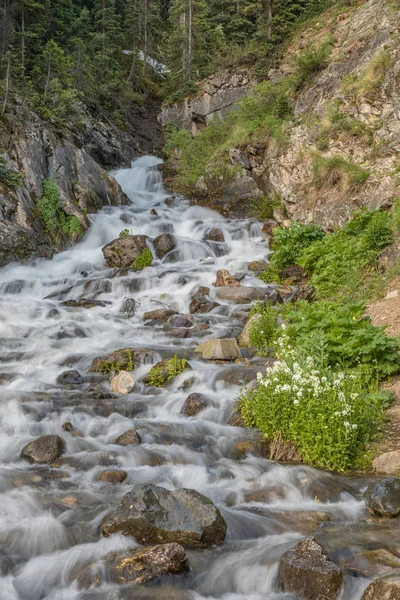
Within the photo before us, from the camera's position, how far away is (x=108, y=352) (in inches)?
392

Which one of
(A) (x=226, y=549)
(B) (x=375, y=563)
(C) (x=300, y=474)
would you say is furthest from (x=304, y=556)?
(C) (x=300, y=474)

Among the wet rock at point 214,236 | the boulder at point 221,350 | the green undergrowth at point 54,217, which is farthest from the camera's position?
the wet rock at point 214,236

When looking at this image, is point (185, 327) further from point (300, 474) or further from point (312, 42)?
point (312, 42)

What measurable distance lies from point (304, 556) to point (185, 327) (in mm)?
7872

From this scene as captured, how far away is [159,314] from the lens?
12.3 meters

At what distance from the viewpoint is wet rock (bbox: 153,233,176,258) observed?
17.2 metres

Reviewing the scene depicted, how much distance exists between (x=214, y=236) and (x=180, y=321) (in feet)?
24.5

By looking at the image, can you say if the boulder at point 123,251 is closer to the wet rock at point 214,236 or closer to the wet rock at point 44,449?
the wet rock at point 214,236

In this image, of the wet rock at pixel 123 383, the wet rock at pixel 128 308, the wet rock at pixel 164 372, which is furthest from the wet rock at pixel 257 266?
the wet rock at pixel 123 383

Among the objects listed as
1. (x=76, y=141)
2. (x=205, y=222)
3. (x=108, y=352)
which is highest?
(x=76, y=141)

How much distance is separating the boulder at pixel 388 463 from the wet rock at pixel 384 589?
2.16 m

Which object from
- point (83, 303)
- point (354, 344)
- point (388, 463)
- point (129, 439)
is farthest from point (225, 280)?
point (388, 463)

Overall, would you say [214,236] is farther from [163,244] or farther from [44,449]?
[44,449]

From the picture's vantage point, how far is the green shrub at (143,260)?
52.9 ft
